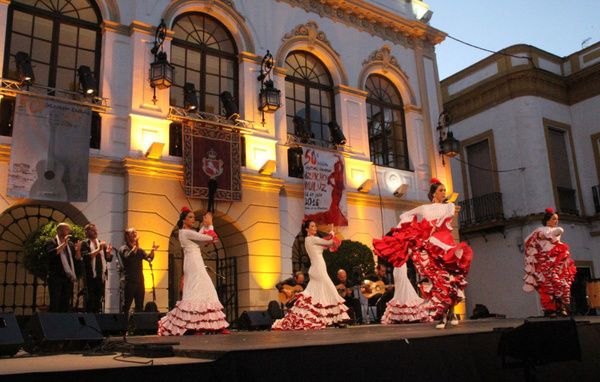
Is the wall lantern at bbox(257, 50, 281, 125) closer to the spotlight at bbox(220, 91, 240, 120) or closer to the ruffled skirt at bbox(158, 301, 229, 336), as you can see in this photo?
the spotlight at bbox(220, 91, 240, 120)

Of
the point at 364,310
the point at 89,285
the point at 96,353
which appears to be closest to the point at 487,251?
the point at 364,310

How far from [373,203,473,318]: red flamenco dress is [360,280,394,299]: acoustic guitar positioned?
4.57 m

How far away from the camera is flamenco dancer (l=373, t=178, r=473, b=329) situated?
630cm

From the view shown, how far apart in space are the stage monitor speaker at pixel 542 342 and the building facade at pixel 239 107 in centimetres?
788

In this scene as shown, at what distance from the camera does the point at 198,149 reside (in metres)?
11.7

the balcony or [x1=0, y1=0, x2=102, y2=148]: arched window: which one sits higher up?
[x1=0, y1=0, x2=102, y2=148]: arched window

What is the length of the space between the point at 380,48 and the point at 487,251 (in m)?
7.93

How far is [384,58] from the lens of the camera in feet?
52.9

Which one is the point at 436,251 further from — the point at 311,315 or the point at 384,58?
the point at 384,58

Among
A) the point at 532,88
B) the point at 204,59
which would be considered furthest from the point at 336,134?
the point at 532,88

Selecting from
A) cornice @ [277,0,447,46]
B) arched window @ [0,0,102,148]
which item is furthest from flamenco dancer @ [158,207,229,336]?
cornice @ [277,0,447,46]

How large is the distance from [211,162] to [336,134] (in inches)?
149

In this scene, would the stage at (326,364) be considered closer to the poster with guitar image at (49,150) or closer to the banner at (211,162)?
the poster with guitar image at (49,150)

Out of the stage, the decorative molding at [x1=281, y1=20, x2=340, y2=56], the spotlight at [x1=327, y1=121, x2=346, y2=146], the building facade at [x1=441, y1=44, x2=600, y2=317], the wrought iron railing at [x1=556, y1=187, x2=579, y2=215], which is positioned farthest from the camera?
the wrought iron railing at [x1=556, y1=187, x2=579, y2=215]
